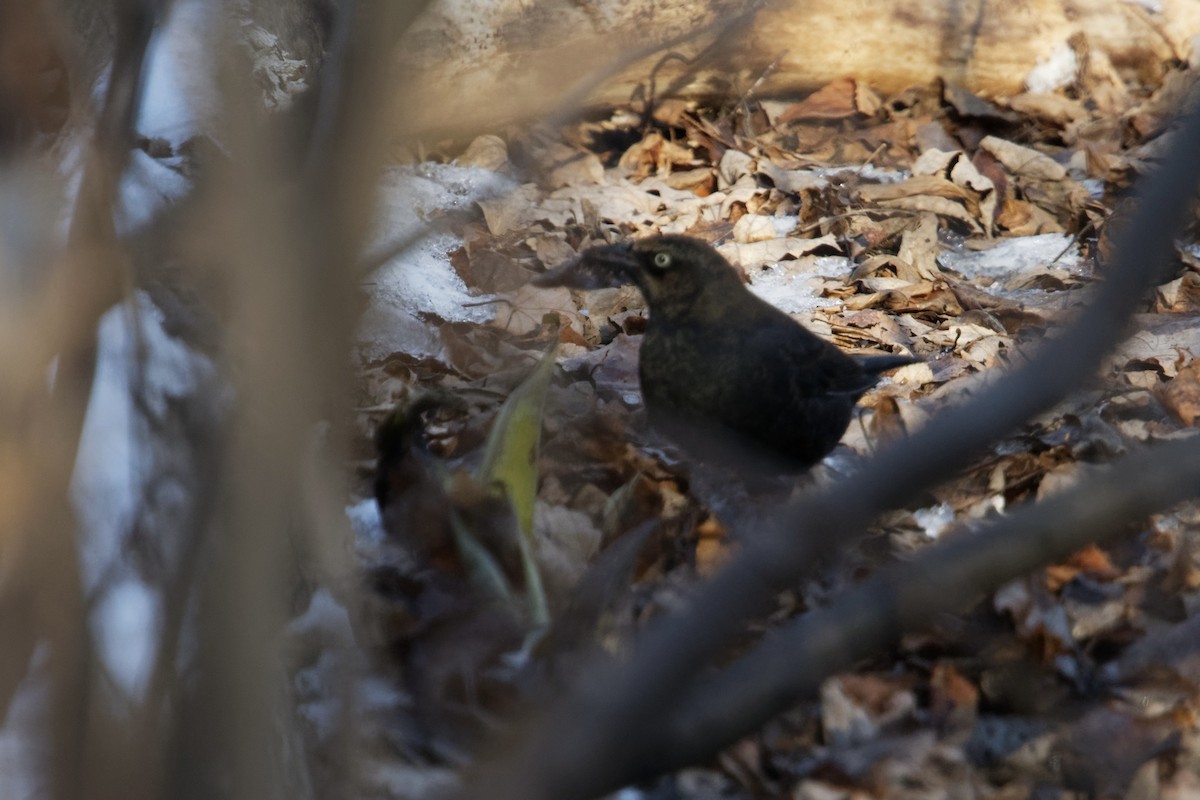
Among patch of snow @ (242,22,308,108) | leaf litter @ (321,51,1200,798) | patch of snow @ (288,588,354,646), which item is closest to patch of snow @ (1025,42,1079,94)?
leaf litter @ (321,51,1200,798)

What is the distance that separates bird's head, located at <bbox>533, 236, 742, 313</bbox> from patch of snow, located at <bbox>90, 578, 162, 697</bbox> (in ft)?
7.61

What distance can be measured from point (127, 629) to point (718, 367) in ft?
7.76

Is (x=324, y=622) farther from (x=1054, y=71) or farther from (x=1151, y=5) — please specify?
(x=1151, y=5)

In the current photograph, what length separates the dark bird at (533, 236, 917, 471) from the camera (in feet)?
11.7

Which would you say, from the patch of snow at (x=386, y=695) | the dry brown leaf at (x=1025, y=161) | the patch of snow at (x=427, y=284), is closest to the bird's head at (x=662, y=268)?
the patch of snow at (x=427, y=284)

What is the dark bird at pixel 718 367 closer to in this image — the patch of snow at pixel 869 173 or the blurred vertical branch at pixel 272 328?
the blurred vertical branch at pixel 272 328

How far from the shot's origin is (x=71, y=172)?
4.51 feet

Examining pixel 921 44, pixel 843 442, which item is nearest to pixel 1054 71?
pixel 921 44

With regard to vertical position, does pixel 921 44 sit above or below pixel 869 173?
above

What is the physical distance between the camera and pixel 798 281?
17.5ft

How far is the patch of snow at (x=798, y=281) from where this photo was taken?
5117 mm

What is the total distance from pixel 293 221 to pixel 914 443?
540mm

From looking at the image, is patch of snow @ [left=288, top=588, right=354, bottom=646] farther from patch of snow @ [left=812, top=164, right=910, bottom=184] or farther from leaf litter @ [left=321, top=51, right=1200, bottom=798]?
patch of snow @ [left=812, top=164, right=910, bottom=184]

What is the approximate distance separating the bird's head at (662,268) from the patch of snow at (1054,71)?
4067mm
